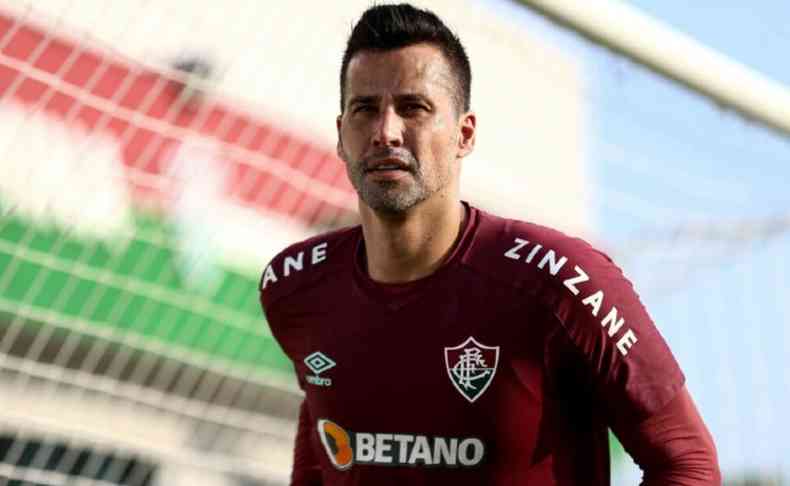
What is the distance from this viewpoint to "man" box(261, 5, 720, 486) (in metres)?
2.76

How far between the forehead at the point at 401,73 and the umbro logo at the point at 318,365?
0.55 meters

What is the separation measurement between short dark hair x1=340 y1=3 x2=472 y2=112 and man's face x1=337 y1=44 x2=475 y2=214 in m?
0.02

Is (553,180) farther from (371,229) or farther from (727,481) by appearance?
(371,229)

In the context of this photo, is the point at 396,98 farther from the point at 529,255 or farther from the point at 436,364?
the point at 436,364

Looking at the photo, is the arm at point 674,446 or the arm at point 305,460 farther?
the arm at point 305,460

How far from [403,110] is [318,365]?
0.58 meters

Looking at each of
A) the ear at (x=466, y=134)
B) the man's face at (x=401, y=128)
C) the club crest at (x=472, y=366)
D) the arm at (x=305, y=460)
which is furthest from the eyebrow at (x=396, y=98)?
the arm at (x=305, y=460)

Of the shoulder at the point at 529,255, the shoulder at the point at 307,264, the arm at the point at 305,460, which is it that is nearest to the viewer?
the shoulder at the point at 529,255

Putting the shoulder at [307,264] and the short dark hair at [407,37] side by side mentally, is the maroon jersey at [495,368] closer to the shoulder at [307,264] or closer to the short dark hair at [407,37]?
the shoulder at [307,264]

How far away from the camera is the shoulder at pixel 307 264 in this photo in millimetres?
3158

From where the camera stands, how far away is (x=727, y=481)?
5.71m

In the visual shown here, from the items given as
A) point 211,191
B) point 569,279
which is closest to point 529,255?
point 569,279

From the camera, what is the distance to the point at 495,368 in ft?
9.19

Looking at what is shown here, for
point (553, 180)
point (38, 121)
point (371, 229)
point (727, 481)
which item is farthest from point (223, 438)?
point (371, 229)
